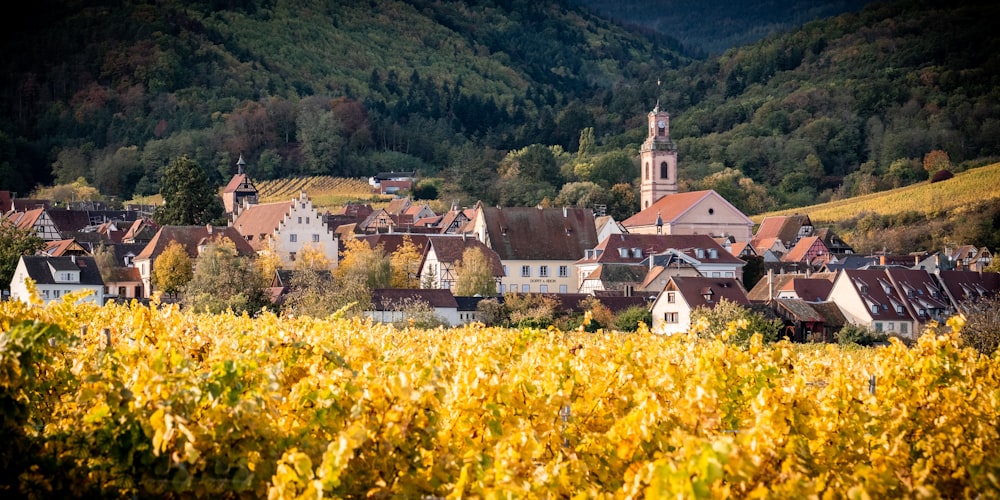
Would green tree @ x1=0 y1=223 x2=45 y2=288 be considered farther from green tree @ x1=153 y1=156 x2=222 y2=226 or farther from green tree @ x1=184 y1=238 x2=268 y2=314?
green tree @ x1=153 y1=156 x2=222 y2=226

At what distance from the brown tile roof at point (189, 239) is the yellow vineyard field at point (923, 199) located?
192ft

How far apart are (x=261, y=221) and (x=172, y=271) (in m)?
20.8

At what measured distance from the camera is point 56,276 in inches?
2559

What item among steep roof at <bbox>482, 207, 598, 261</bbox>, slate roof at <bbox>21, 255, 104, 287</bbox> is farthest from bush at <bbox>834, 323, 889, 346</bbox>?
slate roof at <bbox>21, 255, 104, 287</bbox>

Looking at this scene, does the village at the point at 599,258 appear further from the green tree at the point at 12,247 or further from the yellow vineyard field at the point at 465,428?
the yellow vineyard field at the point at 465,428

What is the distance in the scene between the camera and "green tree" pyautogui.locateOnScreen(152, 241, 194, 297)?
69375mm

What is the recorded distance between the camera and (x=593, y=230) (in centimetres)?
8750

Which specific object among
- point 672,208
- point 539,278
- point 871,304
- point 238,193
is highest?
point 238,193

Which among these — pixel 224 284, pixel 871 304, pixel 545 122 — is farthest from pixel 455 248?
pixel 545 122

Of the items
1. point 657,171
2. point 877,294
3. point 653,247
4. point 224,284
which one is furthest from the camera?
point 657,171

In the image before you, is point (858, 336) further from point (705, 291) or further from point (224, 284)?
point (224, 284)

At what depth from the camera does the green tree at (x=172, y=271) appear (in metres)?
69.4

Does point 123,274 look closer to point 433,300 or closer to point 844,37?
point 433,300

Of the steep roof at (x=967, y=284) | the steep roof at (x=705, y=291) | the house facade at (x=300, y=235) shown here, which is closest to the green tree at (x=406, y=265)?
the house facade at (x=300, y=235)
